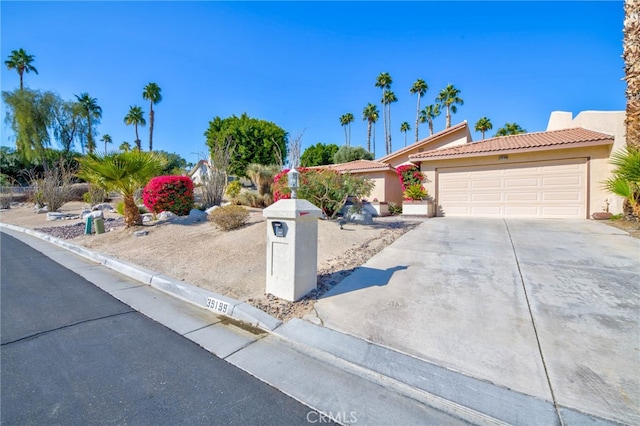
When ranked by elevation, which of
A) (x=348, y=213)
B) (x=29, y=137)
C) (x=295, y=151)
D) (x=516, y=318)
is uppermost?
(x=29, y=137)

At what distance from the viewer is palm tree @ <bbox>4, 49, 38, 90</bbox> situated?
29781 millimetres

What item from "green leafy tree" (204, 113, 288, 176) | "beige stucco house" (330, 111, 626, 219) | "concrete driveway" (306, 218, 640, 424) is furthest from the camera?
"green leafy tree" (204, 113, 288, 176)

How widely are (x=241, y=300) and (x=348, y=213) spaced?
6.45m

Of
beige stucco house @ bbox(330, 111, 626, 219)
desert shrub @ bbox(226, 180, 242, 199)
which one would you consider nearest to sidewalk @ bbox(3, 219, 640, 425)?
beige stucco house @ bbox(330, 111, 626, 219)

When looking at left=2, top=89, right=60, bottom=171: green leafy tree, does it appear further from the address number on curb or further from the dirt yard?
the address number on curb

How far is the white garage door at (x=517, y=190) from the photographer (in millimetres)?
10820

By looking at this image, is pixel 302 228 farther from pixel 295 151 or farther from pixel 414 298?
pixel 295 151

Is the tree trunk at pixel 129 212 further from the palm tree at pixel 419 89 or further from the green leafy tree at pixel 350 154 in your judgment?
the palm tree at pixel 419 89

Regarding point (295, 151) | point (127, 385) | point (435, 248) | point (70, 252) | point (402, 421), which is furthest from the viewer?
point (295, 151)

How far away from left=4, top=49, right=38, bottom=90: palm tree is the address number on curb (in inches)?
1680

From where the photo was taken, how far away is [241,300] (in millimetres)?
4062

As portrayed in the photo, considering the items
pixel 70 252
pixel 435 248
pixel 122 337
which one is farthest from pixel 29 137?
pixel 435 248

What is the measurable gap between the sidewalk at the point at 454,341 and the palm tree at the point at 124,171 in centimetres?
510

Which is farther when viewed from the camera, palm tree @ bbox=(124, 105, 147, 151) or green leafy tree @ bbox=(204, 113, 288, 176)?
palm tree @ bbox=(124, 105, 147, 151)
